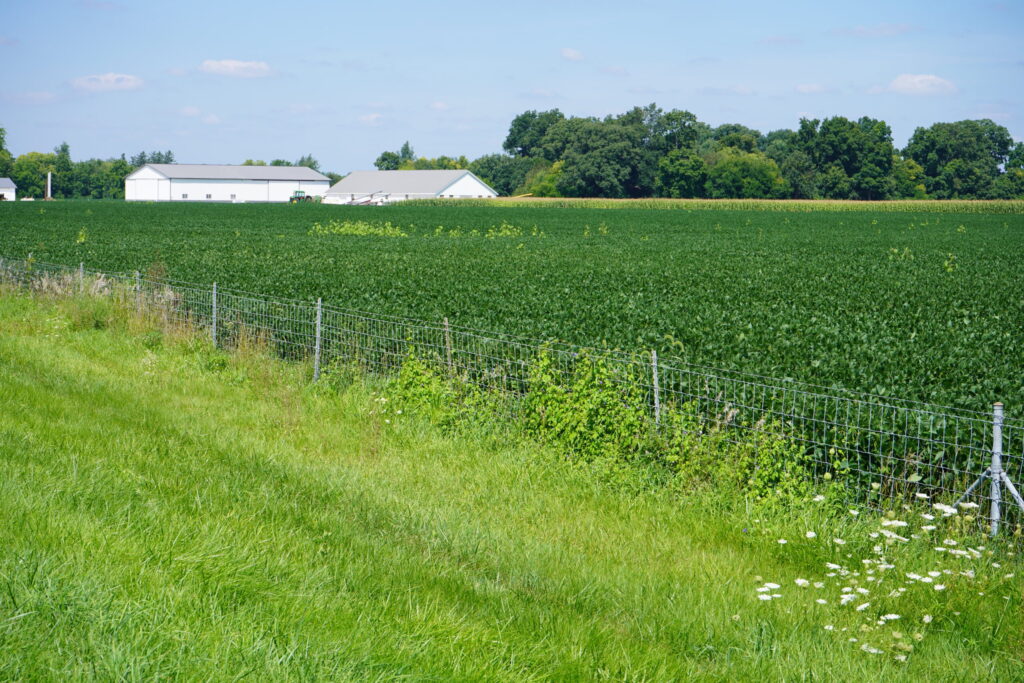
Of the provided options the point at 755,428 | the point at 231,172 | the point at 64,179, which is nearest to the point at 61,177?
the point at 64,179

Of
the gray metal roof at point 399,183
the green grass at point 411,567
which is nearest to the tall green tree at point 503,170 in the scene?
the gray metal roof at point 399,183

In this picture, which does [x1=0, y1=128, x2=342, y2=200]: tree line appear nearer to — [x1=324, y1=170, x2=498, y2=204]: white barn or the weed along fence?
[x1=324, y1=170, x2=498, y2=204]: white barn

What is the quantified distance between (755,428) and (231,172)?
170m

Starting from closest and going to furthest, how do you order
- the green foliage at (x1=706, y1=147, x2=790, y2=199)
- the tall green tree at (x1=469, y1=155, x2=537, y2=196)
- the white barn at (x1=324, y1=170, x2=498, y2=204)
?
the green foliage at (x1=706, y1=147, x2=790, y2=199) → the white barn at (x1=324, y1=170, x2=498, y2=204) → the tall green tree at (x1=469, y1=155, x2=537, y2=196)

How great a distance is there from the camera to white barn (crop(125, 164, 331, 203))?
161 metres

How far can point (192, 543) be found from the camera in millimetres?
4953

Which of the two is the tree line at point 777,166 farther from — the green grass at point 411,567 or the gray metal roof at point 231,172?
the green grass at point 411,567

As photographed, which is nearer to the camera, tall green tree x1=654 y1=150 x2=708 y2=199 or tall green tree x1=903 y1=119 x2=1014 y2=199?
tall green tree x1=654 y1=150 x2=708 y2=199

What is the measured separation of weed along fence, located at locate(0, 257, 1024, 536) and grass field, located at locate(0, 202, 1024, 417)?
1.28 meters

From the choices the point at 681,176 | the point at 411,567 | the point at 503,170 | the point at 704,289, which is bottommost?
the point at 411,567

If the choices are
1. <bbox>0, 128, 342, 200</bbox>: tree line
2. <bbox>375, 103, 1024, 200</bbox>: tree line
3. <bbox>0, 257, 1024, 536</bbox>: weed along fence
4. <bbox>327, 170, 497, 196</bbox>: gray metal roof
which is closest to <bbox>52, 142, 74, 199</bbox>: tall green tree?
<bbox>0, 128, 342, 200</bbox>: tree line

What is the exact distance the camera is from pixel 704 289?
808 inches

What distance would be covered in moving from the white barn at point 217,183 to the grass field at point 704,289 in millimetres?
123002

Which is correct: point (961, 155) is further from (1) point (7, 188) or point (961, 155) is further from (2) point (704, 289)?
(1) point (7, 188)
